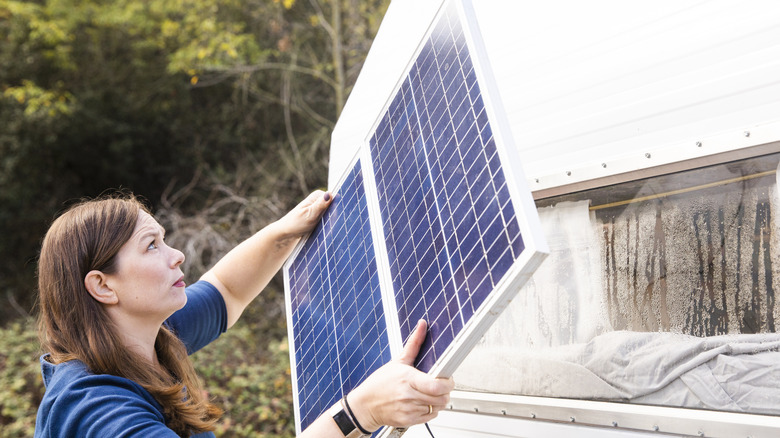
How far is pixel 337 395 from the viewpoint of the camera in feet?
8.42

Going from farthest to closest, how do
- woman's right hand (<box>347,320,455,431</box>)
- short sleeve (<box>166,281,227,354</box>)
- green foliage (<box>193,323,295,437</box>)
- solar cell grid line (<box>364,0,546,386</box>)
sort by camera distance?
1. green foliage (<box>193,323,295,437</box>)
2. short sleeve (<box>166,281,227,354</box>)
3. woman's right hand (<box>347,320,455,431</box>)
4. solar cell grid line (<box>364,0,546,386</box>)

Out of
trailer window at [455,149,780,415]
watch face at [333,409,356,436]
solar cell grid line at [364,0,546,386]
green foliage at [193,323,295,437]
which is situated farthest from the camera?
green foliage at [193,323,295,437]

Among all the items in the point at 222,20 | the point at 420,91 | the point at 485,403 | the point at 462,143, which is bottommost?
the point at 485,403

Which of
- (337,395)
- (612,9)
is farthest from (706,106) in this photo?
(337,395)

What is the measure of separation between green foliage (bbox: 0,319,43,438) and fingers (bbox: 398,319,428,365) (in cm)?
686

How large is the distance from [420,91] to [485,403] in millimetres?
1483

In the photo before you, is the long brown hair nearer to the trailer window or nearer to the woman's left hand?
the woman's left hand

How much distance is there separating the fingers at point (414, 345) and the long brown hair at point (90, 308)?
2.86 feet

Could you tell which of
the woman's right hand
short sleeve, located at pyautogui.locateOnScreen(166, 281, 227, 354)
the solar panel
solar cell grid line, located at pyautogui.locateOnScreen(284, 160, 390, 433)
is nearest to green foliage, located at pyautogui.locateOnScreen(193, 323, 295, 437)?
short sleeve, located at pyautogui.locateOnScreen(166, 281, 227, 354)

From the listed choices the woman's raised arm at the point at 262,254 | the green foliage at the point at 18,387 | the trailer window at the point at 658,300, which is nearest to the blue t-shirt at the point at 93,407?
the woman's raised arm at the point at 262,254

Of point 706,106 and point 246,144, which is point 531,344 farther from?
point 246,144

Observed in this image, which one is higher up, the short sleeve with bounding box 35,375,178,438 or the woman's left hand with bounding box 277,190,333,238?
the woman's left hand with bounding box 277,190,333,238

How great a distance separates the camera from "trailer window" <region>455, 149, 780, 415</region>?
Result: 2.29m

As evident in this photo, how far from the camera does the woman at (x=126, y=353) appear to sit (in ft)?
6.57
